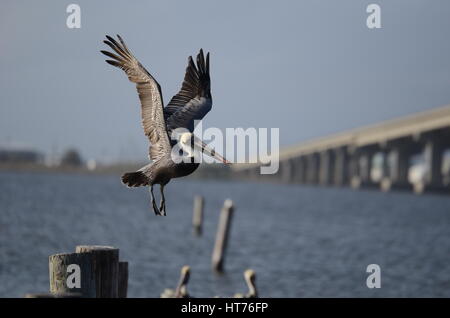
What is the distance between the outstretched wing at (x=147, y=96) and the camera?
8.02 metres

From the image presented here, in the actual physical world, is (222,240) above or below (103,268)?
below

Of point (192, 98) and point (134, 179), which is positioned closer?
point (134, 179)

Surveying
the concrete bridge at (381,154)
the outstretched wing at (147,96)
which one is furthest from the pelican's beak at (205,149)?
the concrete bridge at (381,154)

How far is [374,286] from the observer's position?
26219 millimetres

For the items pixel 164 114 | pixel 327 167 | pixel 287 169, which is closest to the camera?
pixel 164 114

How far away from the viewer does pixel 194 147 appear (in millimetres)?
7527

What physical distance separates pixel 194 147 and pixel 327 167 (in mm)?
108140

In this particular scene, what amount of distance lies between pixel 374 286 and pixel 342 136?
7684cm

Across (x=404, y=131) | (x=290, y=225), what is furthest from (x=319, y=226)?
(x=404, y=131)

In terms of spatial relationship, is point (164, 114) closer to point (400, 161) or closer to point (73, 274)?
point (73, 274)

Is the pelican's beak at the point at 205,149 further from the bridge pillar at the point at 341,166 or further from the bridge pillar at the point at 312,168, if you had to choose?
the bridge pillar at the point at 312,168

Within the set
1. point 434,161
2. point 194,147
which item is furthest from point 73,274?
point 434,161

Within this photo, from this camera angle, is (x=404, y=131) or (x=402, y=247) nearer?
(x=402, y=247)

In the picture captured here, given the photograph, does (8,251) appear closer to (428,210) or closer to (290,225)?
(290,225)
